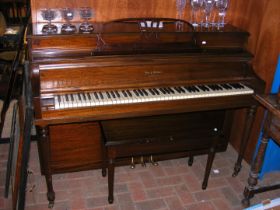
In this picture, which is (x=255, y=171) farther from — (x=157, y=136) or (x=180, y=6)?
(x=180, y=6)

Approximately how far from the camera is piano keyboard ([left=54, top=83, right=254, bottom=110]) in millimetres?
2266

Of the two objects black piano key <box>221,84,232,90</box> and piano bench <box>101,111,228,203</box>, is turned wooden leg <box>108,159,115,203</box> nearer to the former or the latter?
piano bench <box>101,111,228,203</box>

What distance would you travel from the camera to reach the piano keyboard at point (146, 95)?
2.27 metres

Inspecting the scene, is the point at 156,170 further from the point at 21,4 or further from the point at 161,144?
the point at 21,4

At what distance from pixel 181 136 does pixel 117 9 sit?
124 cm

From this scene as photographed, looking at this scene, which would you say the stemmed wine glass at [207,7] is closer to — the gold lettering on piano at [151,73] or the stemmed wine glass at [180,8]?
the stemmed wine glass at [180,8]

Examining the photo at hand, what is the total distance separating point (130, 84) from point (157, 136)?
1.53ft

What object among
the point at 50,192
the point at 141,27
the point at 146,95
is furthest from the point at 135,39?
the point at 50,192

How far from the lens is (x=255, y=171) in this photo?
2.60 metres

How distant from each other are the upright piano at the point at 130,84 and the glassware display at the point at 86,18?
0.20ft

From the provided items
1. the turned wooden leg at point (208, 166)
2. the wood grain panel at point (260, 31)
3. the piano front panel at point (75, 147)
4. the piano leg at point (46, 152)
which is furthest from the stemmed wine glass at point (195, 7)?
the piano leg at point (46, 152)

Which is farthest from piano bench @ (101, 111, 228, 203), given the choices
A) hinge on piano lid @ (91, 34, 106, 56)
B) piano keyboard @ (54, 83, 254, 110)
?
hinge on piano lid @ (91, 34, 106, 56)

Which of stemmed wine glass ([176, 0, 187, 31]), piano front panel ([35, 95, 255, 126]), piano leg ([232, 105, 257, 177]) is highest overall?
stemmed wine glass ([176, 0, 187, 31])

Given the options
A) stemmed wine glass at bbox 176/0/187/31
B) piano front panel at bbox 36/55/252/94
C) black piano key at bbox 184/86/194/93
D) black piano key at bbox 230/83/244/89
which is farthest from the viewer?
stemmed wine glass at bbox 176/0/187/31
